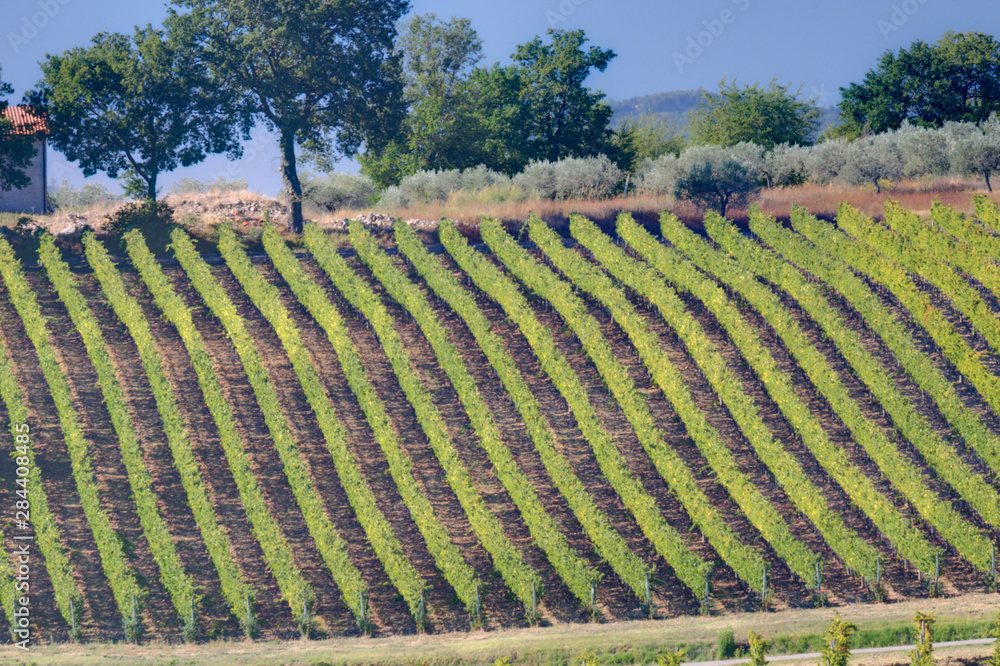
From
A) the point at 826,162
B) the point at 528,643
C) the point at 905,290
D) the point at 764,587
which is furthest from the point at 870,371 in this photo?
the point at 826,162

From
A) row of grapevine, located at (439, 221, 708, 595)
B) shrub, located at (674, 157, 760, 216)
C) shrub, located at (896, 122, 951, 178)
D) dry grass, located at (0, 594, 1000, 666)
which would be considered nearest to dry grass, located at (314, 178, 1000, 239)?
shrub, located at (674, 157, 760, 216)

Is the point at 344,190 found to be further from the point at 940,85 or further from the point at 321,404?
the point at 940,85

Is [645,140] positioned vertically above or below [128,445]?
above

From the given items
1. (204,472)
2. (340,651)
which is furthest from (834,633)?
(204,472)

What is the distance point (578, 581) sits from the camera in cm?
2584

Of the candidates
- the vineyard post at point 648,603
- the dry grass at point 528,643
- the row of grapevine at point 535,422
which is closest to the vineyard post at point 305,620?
the dry grass at point 528,643

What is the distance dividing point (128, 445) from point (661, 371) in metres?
16.8

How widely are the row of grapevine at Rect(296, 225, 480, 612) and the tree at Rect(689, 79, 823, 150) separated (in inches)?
1774

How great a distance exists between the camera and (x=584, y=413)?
3108 cm

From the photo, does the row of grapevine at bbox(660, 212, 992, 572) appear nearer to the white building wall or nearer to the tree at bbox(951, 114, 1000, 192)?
the tree at bbox(951, 114, 1000, 192)

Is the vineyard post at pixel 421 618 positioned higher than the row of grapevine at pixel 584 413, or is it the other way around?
the row of grapevine at pixel 584 413

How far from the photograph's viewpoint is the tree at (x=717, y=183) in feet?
168

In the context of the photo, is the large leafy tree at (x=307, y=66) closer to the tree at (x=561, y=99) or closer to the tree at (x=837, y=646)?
the tree at (x=561, y=99)

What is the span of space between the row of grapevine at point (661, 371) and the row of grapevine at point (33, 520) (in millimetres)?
16629
